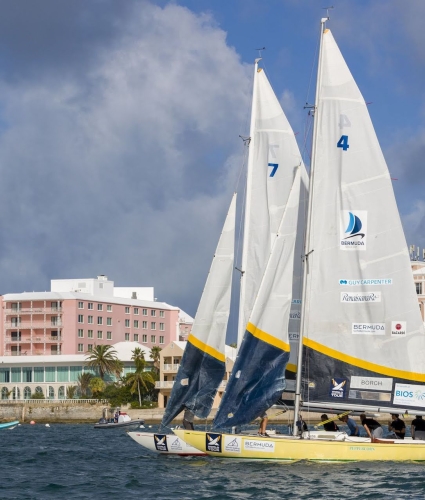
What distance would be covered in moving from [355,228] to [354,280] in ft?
5.81

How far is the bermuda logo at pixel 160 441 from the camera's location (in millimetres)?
38156

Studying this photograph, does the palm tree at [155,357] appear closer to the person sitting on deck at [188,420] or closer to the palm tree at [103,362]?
the palm tree at [103,362]

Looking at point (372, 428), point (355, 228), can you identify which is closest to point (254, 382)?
point (372, 428)

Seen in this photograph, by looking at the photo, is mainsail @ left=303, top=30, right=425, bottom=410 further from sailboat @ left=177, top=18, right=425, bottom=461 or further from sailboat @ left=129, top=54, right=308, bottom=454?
sailboat @ left=129, top=54, right=308, bottom=454

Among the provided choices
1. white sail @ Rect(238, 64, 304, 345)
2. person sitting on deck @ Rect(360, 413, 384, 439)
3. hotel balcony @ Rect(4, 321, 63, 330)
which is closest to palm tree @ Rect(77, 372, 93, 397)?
hotel balcony @ Rect(4, 321, 63, 330)

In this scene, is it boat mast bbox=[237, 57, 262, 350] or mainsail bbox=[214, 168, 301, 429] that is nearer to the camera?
mainsail bbox=[214, 168, 301, 429]

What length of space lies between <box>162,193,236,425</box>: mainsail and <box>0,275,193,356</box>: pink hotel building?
89.3 m

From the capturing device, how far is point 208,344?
40.2 m

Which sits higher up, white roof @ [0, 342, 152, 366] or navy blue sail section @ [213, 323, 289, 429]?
navy blue sail section @ [213, 323, 289, 429]

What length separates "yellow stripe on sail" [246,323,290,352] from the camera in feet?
118

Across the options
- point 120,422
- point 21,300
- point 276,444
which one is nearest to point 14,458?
point 276,444

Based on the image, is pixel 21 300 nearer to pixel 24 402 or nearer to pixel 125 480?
pixel 24 402

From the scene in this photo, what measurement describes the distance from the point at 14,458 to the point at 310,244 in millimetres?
17023

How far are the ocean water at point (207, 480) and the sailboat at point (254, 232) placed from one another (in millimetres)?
2917
